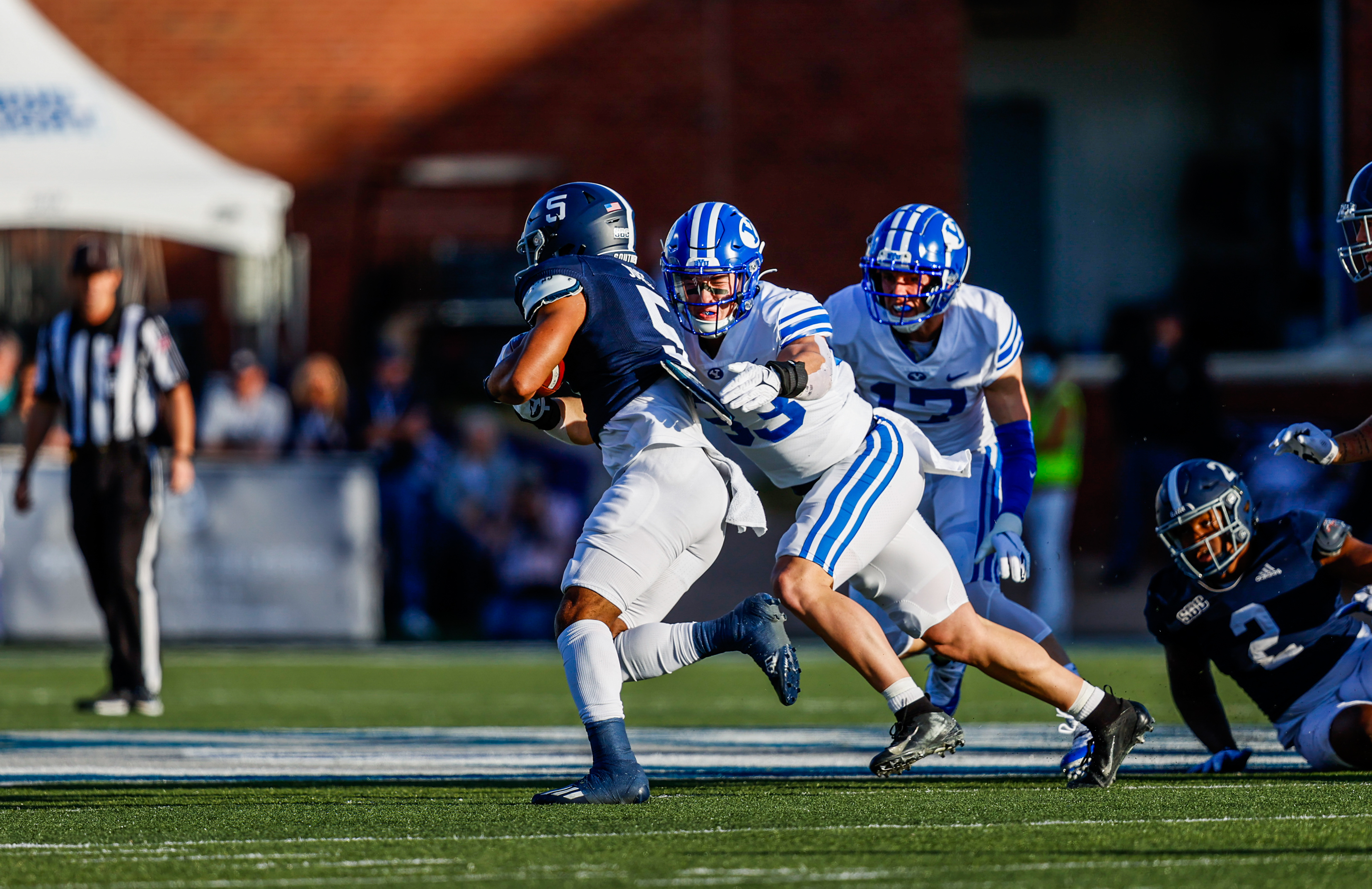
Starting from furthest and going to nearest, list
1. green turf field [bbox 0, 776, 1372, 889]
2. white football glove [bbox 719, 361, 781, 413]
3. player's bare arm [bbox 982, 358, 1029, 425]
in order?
player's bare arm [bbox 982, 358, 1029, 425], white football glove [bbox 719, 361, 781, 413], green turf field [bbox 0, 776, 1372, 889]

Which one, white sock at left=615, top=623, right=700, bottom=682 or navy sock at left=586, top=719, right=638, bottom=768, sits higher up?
white sock at left=615, top=623, right=700, bottom=682

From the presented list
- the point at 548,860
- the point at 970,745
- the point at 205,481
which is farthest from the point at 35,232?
the point at 548,860

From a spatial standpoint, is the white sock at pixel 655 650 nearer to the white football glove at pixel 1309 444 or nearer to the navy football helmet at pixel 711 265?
the navy football helmet at pixel 711 265

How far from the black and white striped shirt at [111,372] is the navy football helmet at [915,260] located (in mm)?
3747

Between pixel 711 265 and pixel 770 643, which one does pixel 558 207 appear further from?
pixel 770 643

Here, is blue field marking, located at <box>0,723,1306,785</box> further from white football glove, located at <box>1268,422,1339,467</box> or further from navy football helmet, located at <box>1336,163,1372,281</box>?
navy football helmet, located at <box>1336,163,1372,281</box>

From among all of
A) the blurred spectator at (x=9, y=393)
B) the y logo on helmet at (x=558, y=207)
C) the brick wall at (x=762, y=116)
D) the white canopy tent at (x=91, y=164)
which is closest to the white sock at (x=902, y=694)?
the y logo on helmet at (x=558, y=207)

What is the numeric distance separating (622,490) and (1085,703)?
4.59ft

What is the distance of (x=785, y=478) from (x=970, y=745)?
5.35 feet

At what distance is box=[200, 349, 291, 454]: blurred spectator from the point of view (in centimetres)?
1183

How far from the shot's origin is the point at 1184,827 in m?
4.04

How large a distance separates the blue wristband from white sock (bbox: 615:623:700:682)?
1.26 metres

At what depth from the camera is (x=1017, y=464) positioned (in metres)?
5.52

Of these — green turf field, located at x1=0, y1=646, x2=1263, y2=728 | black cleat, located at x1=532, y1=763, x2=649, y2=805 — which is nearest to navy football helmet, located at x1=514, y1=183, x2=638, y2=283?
black cleat, located at x1=532, y1=763, x2=649, y2=805
